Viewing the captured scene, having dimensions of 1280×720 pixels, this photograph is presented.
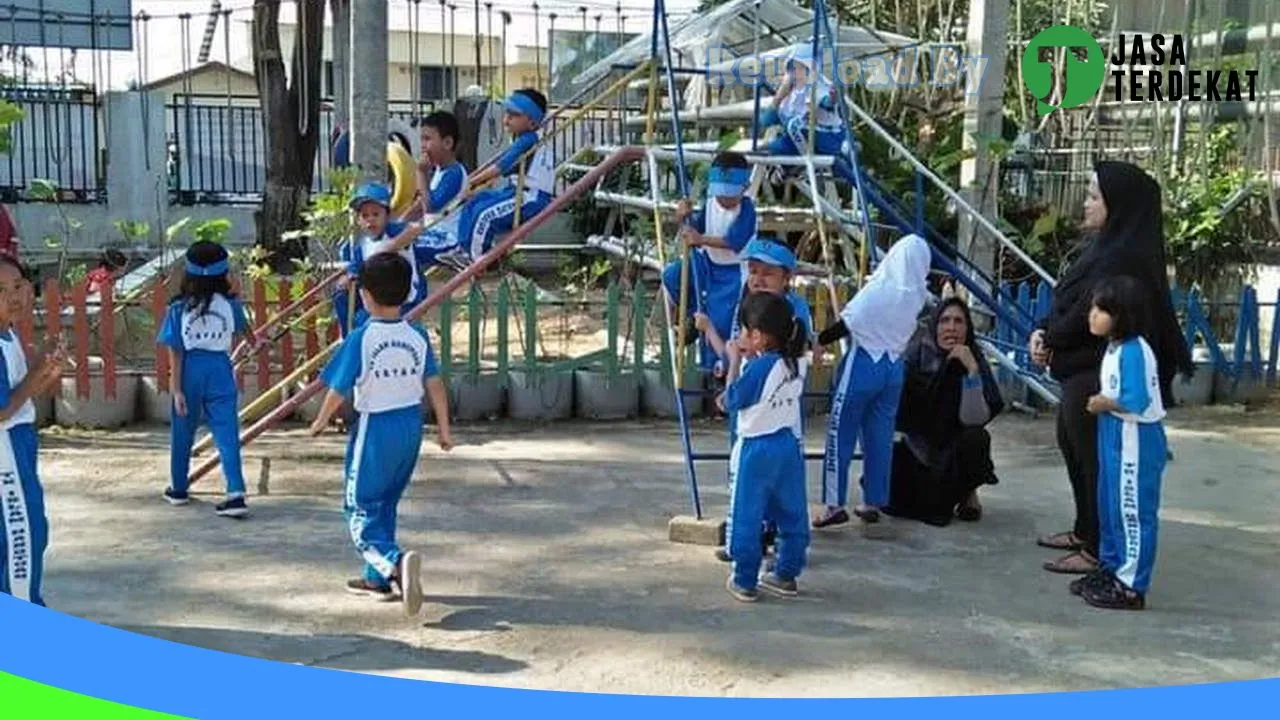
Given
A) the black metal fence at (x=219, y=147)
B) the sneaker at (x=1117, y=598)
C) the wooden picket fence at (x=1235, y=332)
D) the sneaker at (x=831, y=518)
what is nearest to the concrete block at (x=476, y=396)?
the sneaker at (x=831, y=518)

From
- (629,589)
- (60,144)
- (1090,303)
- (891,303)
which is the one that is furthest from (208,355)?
(60,144)

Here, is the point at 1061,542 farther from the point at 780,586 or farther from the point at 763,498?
the point at 763,498

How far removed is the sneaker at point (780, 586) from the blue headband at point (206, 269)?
9.06 ft

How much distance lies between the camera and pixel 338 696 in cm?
302

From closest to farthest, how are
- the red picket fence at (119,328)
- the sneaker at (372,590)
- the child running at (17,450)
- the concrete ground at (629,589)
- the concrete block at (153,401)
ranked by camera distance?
the child running at (17,450)
the concrete ground at (629,589)
the sneaker at (372,590)
the red picket fence at (119,328)
the concrete block at (153,401)

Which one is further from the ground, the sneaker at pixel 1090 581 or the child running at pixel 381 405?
the child running at pixel 381 405

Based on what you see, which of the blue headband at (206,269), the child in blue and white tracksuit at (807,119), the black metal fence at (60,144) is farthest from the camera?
the black metal fence at (60,144)

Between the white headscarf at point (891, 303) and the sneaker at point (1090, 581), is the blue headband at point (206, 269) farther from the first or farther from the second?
the sneaker at point (1090, 581)

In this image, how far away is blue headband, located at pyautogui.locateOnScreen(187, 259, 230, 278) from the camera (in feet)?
19.4

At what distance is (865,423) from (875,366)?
11.3 inches

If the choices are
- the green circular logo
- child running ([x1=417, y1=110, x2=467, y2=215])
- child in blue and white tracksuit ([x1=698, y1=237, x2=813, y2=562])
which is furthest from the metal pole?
the green circular logo

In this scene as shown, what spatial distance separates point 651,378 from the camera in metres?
8.66

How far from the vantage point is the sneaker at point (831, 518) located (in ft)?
19.4

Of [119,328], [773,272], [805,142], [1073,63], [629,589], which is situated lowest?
[629,589]
